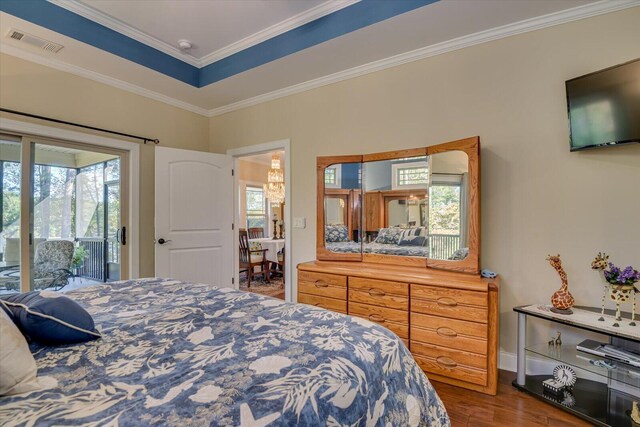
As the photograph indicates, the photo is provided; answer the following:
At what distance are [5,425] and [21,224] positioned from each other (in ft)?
9.51

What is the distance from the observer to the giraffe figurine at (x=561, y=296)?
78.8 inches

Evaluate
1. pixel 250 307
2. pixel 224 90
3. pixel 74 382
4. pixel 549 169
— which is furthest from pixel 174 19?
pixel 549 169

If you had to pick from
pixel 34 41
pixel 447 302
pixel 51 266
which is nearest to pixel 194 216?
pixel 51 266

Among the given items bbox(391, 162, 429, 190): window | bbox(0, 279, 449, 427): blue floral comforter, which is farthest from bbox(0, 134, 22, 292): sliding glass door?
bbox(391, 162, 429, 190): window

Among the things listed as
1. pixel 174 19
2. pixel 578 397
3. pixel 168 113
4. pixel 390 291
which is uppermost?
pixel 174 19

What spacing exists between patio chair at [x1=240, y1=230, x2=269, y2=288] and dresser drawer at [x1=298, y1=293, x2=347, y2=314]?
2.63 m

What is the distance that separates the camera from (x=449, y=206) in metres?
2.49

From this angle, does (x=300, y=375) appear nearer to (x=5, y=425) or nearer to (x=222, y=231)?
(x=5, y=425)

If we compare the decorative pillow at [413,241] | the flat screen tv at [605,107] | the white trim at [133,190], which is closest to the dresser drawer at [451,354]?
the decorative pillow at [413,241]

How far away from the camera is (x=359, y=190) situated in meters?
3.00

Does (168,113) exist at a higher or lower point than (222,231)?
higher

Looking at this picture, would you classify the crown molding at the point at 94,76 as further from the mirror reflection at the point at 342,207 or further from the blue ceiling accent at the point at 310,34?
the mirror reflection at the point at 342,207

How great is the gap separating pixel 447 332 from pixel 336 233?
1372 mm

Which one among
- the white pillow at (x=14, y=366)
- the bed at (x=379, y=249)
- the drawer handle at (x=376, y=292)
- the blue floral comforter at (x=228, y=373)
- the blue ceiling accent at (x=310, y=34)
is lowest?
the drawer handle at (x=376, y=292)
